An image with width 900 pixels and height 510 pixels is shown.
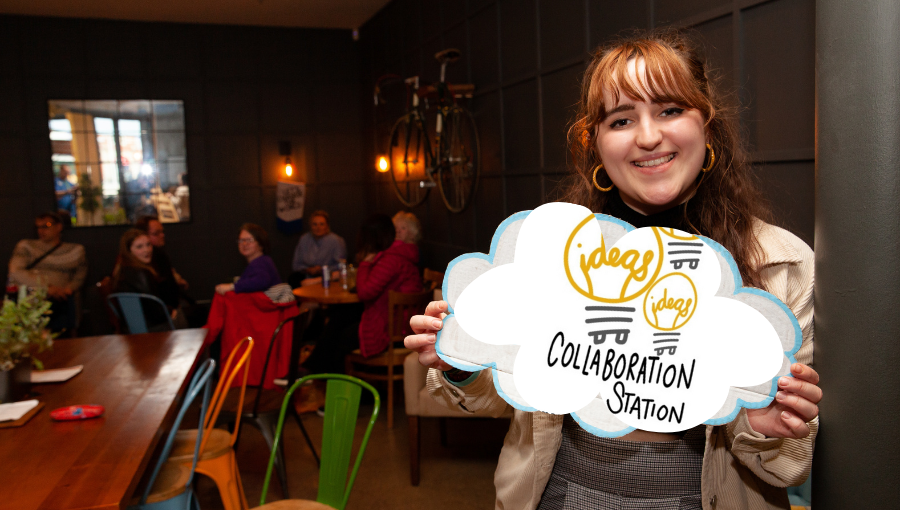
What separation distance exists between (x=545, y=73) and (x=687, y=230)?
278 cm

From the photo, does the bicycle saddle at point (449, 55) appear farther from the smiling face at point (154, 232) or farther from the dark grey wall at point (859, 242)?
the dark grey wall at point (859, 242)

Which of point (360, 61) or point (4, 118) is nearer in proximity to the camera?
point (4, 118)

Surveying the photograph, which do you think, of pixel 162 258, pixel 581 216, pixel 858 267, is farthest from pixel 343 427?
pixel 162 258

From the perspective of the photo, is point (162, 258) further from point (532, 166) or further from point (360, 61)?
point (360, 61)

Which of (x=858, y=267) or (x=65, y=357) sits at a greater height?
(x=858, y=267)

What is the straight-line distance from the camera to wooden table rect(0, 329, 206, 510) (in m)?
1.55

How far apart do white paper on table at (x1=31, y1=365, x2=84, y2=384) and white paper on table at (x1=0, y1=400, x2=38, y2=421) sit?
30 centimetres

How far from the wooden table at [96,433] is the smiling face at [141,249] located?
170 centimetres

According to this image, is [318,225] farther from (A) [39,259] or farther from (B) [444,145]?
(A) [39,259]

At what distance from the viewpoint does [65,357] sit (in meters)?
2.92

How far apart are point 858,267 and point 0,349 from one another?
8.22ft

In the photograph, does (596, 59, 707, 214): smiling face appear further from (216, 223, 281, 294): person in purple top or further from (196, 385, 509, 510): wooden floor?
(216, 223, 281, 294): person in purple top

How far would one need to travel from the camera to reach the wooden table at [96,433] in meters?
1.55

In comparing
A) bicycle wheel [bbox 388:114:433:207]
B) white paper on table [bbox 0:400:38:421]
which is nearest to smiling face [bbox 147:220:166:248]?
bicycle wheel [bbox 388:114:433:207]
